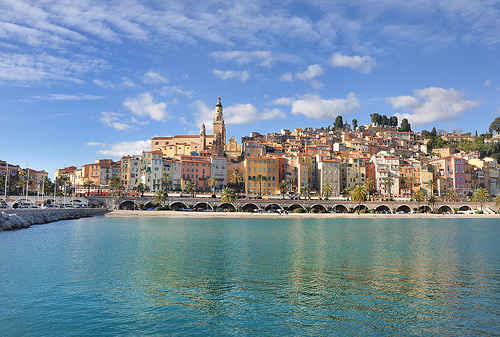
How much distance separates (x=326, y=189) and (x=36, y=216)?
7908 centimetres

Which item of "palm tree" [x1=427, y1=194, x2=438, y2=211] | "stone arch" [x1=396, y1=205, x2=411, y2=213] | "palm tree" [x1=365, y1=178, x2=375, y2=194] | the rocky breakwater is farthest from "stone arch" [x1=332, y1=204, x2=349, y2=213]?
the rocky breakwater

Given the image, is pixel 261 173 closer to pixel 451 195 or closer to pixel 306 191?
pixel 306 191

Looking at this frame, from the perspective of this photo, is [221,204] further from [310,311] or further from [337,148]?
[310,311]

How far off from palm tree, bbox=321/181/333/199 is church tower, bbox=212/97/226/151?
48.8 meters

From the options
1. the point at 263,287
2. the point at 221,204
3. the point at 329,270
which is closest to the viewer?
the point at 263,287

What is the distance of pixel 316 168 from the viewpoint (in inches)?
5212

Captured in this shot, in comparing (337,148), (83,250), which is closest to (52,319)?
(83,250)

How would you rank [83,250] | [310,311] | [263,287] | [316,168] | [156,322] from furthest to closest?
[316,168], [83,250], [263,287], [310,311], [156,322]

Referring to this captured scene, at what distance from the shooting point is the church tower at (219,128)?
15338cm

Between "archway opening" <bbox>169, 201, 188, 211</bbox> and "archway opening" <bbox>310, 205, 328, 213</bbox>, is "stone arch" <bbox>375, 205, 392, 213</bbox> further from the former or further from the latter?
"archway opening" <bbox>169, 201, 188, 211</bbox>

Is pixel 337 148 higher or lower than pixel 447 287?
higher

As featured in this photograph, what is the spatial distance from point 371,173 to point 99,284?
403 feet

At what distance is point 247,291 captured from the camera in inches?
856

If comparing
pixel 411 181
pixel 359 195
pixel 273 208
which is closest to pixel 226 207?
pixel 273 208
